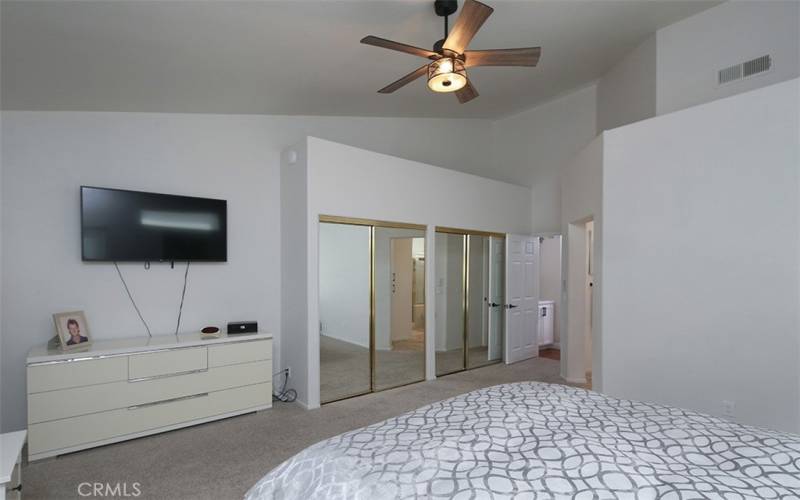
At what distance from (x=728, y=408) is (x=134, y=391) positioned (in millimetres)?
4662

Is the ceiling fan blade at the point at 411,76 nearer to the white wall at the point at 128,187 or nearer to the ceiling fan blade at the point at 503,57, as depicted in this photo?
the ceiling fan blade at the point at 503,57

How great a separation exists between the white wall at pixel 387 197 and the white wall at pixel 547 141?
53 cm

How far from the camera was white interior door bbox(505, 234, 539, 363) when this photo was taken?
239 inches

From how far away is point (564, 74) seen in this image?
4.92 m

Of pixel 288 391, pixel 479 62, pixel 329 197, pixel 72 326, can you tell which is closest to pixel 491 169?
pixel 329 197

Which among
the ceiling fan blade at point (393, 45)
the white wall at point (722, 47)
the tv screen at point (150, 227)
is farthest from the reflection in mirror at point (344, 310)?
the white wall at point (722, 47)

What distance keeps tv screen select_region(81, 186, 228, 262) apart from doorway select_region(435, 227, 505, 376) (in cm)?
273

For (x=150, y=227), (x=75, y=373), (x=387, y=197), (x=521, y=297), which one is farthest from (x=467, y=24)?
(x=521, y=297)

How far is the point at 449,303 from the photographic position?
5.55 metres

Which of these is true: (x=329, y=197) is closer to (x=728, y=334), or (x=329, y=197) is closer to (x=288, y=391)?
(x=288, y=391)

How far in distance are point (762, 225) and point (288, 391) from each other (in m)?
4.45

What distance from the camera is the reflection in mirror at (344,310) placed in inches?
167

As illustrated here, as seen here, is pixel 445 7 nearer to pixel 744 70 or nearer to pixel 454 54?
pixel 454 54

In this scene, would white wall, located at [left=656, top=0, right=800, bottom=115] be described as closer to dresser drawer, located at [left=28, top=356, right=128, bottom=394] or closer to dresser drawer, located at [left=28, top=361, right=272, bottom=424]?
dresser drawer, located at [left=28, top=361, right=272, bottom=424]
